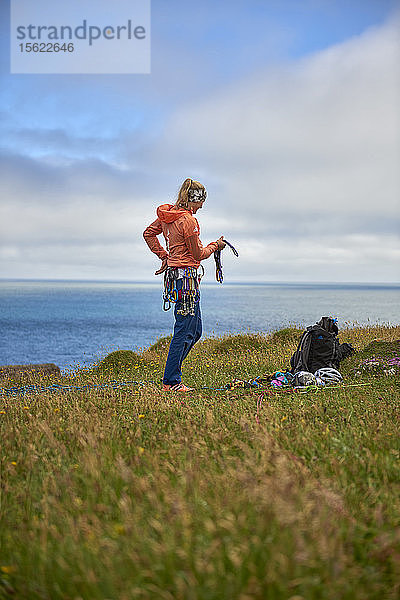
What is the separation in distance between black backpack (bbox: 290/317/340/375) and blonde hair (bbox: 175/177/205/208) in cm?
418

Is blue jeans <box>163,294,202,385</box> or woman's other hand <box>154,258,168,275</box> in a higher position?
woman's other hand <box>154,258,168,275</box>

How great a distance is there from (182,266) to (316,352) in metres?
3.94

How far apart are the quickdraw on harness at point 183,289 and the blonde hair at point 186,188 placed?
1.13 metres

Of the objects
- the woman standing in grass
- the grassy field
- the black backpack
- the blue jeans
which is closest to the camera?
the grassy field

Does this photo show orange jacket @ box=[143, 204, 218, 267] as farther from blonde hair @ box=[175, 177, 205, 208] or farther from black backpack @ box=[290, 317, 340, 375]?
black backpack @ box=[290, 317, 340, 375]

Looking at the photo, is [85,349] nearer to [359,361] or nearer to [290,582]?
[359,361]

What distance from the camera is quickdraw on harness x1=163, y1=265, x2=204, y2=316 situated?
A: 26.0 ft

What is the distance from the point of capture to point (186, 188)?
25.8 ft

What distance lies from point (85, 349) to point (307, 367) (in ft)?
107

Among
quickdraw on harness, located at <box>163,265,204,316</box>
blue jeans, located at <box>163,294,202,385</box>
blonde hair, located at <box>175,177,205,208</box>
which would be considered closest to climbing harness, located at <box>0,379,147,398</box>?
blue jeans, located at <box>163,294,202,385</box>

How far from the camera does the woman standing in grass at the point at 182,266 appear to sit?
7.85 meters

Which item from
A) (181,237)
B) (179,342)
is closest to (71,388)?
(179,342)

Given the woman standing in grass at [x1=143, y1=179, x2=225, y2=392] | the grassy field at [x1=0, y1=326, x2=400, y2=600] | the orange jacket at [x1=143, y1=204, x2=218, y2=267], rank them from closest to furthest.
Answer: the grassy field at [x1=0, y1=326, x2=400, y2=600] → the orange jacket at [x1=143, y1=204, x2=218, y2=267] → the woman standing in grass at [x1=143, y1=179, x2=225, y2=392]

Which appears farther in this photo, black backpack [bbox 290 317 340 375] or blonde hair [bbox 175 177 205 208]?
black backpack [bbox 290 317 340 375]
